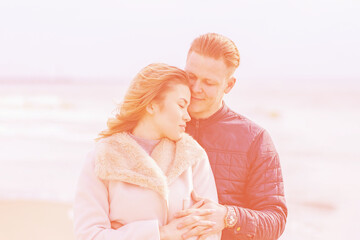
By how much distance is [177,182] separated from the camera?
7.75 feet

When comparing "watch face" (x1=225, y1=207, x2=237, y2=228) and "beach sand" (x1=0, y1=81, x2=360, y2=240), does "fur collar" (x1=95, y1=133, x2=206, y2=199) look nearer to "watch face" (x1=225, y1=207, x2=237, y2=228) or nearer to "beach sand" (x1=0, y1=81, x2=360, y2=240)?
"watch face" (x1=225, y1=207, x2=237, y2=228)

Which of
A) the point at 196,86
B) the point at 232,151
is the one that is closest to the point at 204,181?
the point at 232,151

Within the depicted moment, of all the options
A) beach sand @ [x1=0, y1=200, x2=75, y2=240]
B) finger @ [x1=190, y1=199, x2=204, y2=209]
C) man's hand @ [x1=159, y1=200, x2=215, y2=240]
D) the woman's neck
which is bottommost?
beach sand @ [x1=0, y1=200, x2=75, y2=240]

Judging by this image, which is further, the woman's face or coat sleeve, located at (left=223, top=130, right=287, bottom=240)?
coat sleeve, located at (left=223, top=130, right=287, bottom=240)

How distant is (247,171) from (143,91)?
78 cm

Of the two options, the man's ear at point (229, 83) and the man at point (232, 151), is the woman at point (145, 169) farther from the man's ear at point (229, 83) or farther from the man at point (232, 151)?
the man's ear at point (229, 83)

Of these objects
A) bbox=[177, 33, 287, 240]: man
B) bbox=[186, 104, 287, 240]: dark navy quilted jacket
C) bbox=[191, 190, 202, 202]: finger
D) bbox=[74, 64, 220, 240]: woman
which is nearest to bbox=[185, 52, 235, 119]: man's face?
bbox=[177, 33, 287, 240]: man

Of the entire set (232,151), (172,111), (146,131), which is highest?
(172,111)

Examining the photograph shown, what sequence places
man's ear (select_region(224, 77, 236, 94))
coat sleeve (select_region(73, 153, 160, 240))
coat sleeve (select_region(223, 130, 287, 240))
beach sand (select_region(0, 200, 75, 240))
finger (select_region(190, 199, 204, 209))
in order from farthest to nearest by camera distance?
beach sand (select_region(0, 200, 75, 240))
man's ear (select_region(224, 77, 236, 94))
coat sleeve (select_region(223, 130, 287, 240))
finger (select_region(190, 199, 204, 209))
coat sleeve (select_region(73, 153, 160, 240))

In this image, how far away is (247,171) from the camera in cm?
278

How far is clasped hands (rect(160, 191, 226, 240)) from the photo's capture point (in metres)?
2.28

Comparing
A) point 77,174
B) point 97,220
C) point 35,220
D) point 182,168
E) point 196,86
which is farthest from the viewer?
point 77,174

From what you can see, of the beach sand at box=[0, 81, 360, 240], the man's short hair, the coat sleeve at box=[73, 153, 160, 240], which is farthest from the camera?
the beach sand at box=[0, 81, 360, 240]

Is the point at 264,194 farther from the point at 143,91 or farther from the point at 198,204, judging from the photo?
the point at 143,91
